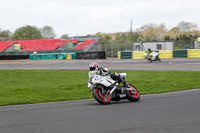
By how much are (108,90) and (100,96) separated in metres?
0.39

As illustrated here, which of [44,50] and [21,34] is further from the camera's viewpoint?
[21,34]

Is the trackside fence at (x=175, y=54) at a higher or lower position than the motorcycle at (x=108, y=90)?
higher

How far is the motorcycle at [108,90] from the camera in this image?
8414mm

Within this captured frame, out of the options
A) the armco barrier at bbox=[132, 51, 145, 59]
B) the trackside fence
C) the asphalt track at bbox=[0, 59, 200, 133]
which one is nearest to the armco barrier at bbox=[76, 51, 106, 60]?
the trackside fence

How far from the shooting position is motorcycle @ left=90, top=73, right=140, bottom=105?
27.6 ft

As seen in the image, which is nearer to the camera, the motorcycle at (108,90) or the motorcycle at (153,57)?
the motorcycle at (108,90)

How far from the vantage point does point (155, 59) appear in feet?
100

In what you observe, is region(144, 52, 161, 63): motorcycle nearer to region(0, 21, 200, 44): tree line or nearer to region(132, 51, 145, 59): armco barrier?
region(132, 51, 145, 59): armco barrier

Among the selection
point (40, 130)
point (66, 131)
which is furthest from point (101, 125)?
point (40, 130)

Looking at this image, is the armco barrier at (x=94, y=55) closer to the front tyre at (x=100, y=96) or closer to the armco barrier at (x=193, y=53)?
the armco barrier at (x=193, y=53)

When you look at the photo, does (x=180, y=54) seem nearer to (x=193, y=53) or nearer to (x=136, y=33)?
(x=193, y=53)

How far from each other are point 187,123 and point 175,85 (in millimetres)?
7987

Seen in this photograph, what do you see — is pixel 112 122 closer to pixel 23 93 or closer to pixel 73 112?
pixel 73 112

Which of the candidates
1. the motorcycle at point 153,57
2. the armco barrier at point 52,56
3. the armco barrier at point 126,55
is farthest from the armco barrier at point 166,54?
the armco barrier at point 52,56
